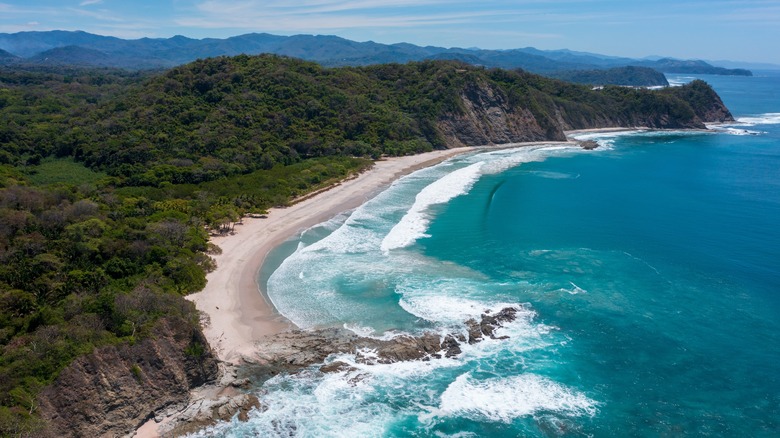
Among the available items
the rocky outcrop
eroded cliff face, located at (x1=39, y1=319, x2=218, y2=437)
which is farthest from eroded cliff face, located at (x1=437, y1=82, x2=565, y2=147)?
eroded cliff face, located at (x1=39, y1=319, x2=218, y2=437)

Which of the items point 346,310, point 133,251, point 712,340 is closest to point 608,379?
point 712,340

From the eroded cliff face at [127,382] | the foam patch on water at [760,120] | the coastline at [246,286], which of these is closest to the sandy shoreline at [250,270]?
the coastline at [246,286]

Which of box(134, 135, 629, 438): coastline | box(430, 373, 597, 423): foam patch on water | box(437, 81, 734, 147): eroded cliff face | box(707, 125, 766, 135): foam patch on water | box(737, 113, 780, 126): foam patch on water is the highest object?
box(437, 81, 734, 147): eroded cliff face

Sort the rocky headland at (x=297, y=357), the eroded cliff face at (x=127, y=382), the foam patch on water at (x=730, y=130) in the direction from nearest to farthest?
the eroded cliff face at (x=127, y=382)
the rocky headland at (x=297, y=357)
the foam patch on water at (x=730, y=130)

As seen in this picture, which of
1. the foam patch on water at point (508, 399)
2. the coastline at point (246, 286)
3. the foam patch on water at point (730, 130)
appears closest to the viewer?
the foam patch on water at point (508, 399)

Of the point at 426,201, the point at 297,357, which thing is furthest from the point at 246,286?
the point at 426,201

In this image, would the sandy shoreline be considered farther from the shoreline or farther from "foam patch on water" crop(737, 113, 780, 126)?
"foam patch on water" crop(737, 113, 780, 126)

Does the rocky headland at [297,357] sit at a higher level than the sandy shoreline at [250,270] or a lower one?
lower

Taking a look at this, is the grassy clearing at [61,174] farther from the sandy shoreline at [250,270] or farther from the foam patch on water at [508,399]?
the foam patch on water at [508,399]
